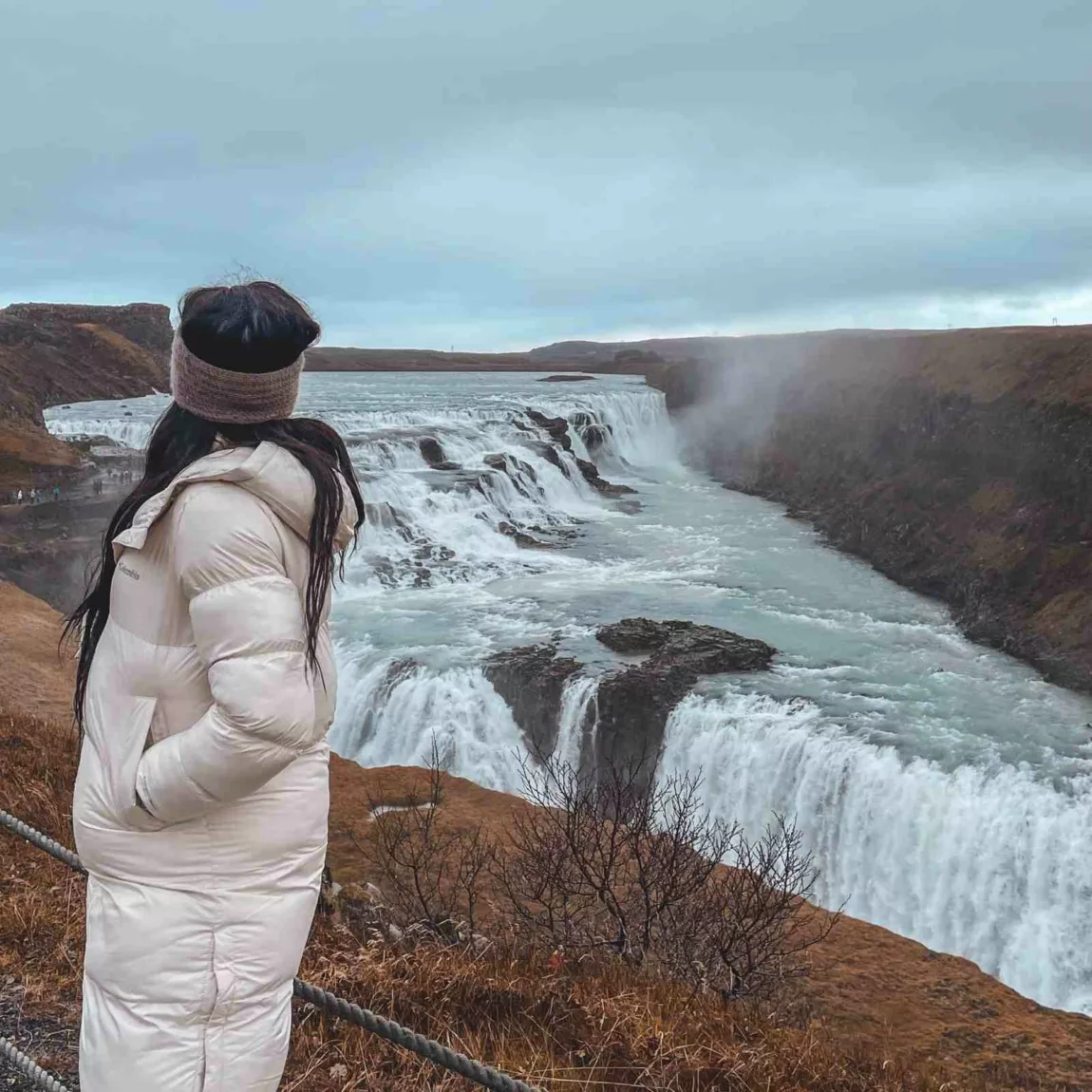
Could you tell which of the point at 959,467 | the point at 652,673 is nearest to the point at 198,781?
the point at 652,673

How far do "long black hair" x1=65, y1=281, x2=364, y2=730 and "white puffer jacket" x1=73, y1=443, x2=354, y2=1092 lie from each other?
1.8 inches

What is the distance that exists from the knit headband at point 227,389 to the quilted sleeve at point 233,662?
21cm

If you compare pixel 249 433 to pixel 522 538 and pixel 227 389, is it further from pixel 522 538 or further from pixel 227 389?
pixel 522 538

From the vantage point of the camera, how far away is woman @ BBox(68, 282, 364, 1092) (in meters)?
1.68

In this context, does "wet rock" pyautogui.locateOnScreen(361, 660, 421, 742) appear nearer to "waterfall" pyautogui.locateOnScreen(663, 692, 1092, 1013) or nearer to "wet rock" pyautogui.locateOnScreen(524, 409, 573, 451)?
"waterfall" pyautogui.locateOnScreen(663, 692, 1092, 1013)

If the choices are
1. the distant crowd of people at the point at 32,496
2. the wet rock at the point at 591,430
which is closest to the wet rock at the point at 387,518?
the distant crowd of people at the point at 32,496

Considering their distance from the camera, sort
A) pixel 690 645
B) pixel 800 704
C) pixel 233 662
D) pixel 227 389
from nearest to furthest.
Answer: pixel 233 662
pixel 227 389
pixel 800 704
pixel 690 645

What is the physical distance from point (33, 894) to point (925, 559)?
19469 mm

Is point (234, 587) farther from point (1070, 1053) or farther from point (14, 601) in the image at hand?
point (14, 601)

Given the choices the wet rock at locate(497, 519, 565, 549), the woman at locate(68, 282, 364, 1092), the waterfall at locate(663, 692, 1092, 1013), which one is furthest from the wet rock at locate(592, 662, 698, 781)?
the woman at locate(68, 282, 364, 1092)

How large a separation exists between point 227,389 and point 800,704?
1166cm

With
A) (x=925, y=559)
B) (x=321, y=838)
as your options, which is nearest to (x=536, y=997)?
(x=321, y=838)

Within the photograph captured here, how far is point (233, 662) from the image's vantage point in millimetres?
1645

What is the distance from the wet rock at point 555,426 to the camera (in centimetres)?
3234
